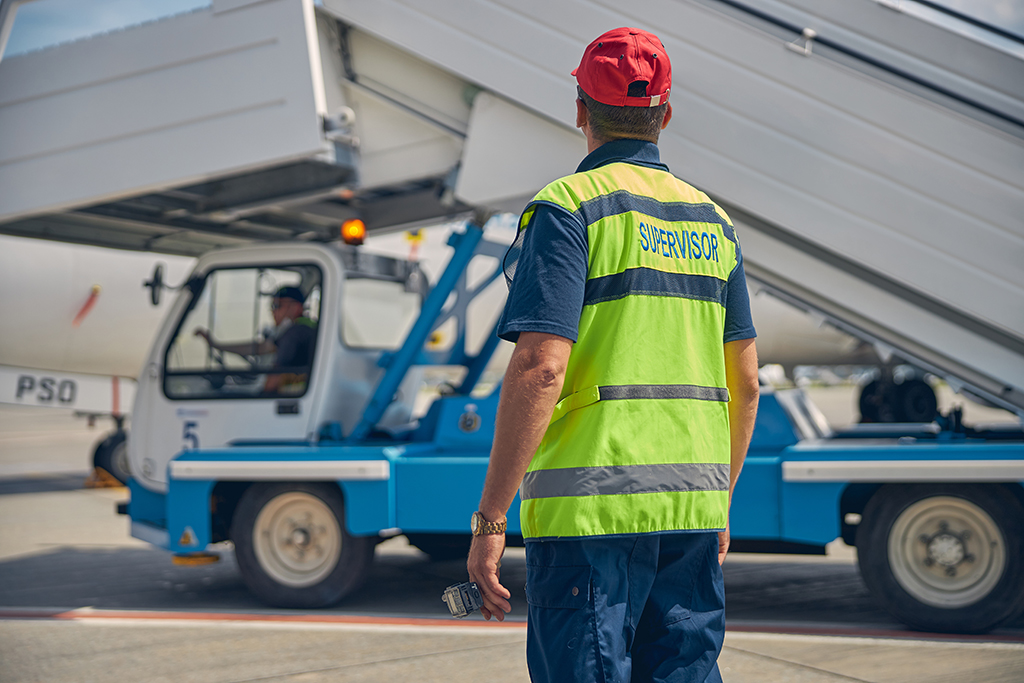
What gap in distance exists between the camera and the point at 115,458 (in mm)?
10938

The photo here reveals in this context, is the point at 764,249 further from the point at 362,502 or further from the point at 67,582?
the point at 67,582

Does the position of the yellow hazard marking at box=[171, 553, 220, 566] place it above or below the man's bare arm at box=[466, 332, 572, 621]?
below

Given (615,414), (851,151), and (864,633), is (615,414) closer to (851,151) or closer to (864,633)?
(851,151)

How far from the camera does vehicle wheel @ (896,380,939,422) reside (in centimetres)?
1561

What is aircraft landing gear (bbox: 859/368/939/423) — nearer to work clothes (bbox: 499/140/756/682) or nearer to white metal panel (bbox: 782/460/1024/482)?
white metal panel (bbox: 782/460/1024/482)

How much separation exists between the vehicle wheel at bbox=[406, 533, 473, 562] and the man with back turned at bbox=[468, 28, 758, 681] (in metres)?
4.23

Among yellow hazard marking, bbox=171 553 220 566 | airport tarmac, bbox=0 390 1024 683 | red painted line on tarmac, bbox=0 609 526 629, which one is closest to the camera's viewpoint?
airport tarmac, bbox=0 390 1024 683

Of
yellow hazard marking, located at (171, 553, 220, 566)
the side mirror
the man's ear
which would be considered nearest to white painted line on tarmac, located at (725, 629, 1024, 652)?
yellow hazard marking, located at (171, 553, 220, 566)

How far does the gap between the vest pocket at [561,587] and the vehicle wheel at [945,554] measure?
11.7ft

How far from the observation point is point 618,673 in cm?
180

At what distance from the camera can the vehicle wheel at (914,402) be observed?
51.2 ft

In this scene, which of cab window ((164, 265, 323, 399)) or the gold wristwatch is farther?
→ cab window ((164, 265, 323, 399))

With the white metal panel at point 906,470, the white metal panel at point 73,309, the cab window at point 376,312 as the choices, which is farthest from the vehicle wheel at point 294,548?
the white metal panel at point 73,309

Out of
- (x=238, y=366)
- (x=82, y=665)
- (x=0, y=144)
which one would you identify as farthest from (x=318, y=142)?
(x=82, y=665)
